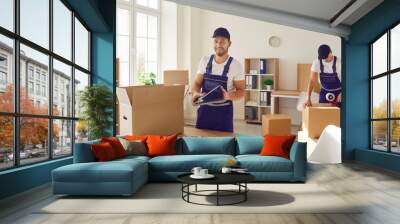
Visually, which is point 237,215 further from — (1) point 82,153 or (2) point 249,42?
(2) point 249,42

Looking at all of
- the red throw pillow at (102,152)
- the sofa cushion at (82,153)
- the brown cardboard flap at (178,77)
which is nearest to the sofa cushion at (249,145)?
the red throw pillow at (102,152)

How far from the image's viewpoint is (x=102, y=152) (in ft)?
21.1

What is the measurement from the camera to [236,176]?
18.1 feet

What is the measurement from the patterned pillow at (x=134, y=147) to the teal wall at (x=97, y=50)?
103 centimetres

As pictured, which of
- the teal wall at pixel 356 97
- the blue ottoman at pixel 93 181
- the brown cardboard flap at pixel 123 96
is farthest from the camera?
the teal wall at pixel 356 97

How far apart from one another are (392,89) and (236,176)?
16.8 ft

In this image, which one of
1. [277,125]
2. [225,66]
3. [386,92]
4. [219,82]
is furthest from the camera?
[219,82]

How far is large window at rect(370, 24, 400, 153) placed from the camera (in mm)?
8961

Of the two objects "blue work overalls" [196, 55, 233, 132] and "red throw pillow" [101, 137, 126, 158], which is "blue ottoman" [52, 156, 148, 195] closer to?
"red throw pillow" [101, 137, 126, 158]

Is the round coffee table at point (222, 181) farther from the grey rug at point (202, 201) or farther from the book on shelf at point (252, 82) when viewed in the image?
the book on shelf at point (252, 82)

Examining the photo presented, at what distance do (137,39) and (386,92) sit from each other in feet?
24.0

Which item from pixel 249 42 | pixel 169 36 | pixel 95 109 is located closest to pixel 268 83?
pixel 249 42

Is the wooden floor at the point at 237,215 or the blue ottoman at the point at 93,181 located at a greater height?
the blue ottoman at the point at 93,181

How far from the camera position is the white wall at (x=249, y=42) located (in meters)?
14.3
